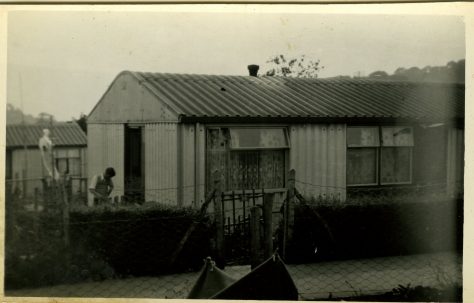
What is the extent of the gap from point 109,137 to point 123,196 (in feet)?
1.80

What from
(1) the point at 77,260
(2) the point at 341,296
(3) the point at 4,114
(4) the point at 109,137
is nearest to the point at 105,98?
(4) the point at 109,137

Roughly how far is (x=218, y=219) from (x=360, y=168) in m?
1.43

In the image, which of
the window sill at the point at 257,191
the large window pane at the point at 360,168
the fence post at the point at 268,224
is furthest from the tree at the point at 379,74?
the fence post at the point at 268,224

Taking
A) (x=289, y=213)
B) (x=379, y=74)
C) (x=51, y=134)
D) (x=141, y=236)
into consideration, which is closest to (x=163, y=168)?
(x=141, y=236)

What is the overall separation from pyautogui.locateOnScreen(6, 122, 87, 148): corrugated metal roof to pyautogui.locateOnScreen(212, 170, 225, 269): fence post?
1215 millimetres

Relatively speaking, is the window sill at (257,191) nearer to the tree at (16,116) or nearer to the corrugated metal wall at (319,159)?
the corrugated metal wall at (319,159)

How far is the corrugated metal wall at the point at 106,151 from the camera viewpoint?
455 centimetres

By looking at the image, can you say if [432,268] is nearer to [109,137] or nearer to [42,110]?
[109,137]

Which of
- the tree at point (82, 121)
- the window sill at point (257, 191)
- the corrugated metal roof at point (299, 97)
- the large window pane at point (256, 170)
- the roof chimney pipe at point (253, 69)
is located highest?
the roof chimney pipe at point (253, 69)

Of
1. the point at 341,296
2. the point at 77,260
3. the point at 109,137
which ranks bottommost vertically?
the point at 341,296

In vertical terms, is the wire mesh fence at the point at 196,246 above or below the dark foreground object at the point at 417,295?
above

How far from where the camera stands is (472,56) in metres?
4.36

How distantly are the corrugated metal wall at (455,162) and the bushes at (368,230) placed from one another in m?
0.18

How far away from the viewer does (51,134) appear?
4492 mm
